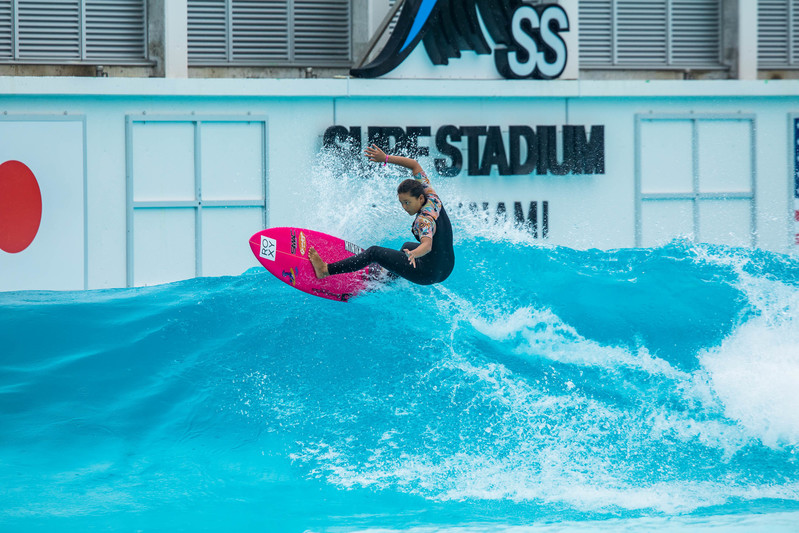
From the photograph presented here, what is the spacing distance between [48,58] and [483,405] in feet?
28.9

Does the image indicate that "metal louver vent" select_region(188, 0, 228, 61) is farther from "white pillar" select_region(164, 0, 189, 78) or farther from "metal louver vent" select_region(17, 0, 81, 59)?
"metal louver vent" select_region(17, 0, 81, 59)

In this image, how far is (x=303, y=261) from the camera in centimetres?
754

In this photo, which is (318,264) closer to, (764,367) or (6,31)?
(764,367)

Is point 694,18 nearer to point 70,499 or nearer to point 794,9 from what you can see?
point 794,9

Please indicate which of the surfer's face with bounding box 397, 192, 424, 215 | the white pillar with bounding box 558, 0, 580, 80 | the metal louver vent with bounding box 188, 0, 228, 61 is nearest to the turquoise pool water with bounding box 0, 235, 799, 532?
the surfer's face with bounding box 397, 192, 424, 215

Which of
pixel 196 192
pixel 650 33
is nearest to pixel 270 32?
pixel 196 192

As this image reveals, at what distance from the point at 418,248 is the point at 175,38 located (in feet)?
22.7

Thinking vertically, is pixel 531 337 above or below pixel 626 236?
below

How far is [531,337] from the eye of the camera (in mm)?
7645

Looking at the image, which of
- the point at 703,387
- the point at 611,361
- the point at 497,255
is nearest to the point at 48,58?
the point at 497,255

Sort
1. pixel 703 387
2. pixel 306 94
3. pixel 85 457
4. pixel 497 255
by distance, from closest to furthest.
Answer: pixel 85 457 < pixel 703 387 < pixel 497 255 < pixel 306 94

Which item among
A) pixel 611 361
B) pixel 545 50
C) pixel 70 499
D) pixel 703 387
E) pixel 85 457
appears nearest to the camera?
pixel 70 499

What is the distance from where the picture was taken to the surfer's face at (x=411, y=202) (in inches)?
262

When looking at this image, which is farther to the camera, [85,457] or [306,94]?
[306,94]
